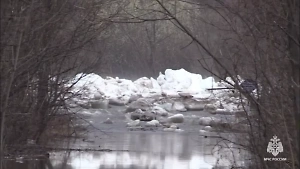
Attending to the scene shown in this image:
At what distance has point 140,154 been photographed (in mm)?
15156

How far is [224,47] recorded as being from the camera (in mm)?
8883

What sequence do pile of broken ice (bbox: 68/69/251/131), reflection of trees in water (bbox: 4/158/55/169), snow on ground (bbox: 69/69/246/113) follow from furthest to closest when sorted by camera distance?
snow on ground (bbox: 69/69/246/113), pile of broken ice (bbox: 68/69/251/131), reflection of trees in water (bbox: 4/158/55/169)

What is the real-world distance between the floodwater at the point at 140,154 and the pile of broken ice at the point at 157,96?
4.22 metres

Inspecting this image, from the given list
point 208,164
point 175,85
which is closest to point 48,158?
point 208,164

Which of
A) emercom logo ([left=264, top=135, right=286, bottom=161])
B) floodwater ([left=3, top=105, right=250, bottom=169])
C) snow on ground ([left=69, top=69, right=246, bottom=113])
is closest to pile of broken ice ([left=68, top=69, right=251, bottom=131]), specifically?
snow on ground ([left=69, top=69, right=246, bottom=113])

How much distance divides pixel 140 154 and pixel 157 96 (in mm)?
18510

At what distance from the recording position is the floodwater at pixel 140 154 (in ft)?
41.9

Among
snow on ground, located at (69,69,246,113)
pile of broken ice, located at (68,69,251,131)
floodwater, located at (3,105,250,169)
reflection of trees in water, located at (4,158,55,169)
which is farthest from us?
snow on ground, located at (69,69,246,113)

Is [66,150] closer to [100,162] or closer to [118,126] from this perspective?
[100,162]

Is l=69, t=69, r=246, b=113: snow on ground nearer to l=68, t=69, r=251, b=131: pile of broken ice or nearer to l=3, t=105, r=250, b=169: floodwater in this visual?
Answer: l=68, t=69, r=251, b=131: pile of broken ice

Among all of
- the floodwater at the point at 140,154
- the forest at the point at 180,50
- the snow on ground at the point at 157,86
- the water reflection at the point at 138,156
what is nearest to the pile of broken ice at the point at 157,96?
the snow on ground at the point at 157,86

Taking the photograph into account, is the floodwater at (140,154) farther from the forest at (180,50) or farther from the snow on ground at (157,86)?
the snow on ground at (157,86)

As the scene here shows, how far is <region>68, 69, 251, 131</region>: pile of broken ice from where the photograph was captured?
1069 inches

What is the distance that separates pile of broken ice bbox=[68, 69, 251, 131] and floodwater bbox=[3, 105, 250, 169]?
4.22 meters
